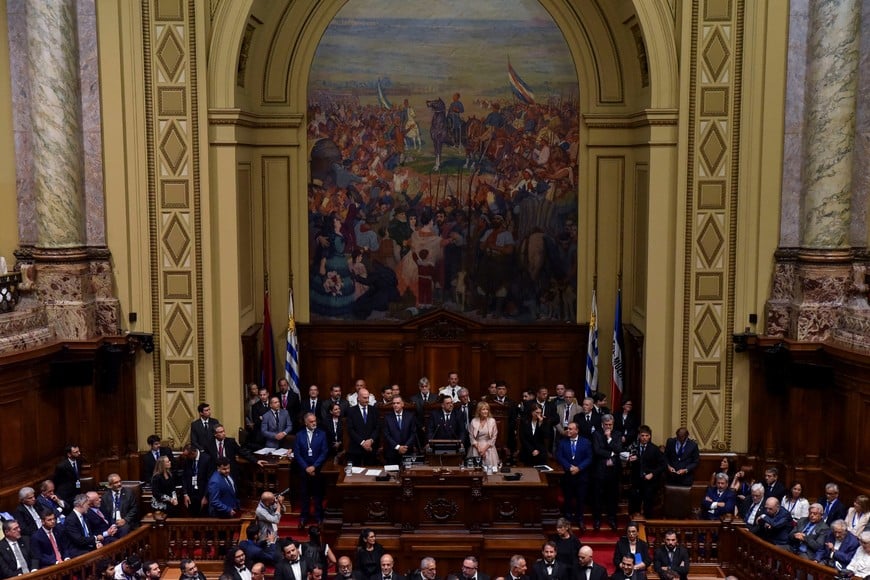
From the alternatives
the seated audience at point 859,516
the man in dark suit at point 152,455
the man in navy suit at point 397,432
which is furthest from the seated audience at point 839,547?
the man in dark suit at point 152,455

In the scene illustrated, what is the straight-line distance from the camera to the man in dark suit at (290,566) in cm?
1348

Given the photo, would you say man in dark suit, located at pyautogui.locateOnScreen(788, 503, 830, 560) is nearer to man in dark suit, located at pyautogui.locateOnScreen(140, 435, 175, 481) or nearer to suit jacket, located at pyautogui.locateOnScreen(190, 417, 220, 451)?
suit jacket, located at pyautogui.locateOnScreen(190, 417, 220, 451)

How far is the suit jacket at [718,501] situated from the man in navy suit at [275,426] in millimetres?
6044

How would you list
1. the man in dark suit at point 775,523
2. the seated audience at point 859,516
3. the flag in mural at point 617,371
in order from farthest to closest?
the flag in mural at point 617,371
the man in dark suit at point 775,523
the seated audience at point 859,516

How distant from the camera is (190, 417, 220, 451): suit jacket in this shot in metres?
16.3

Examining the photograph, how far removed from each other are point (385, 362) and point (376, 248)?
1938 millimetres

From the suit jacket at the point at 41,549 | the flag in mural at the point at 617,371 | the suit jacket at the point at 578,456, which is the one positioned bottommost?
the suit jacket at the point at 41,549

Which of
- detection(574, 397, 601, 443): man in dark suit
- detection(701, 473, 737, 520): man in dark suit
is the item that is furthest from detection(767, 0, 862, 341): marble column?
detection(574, 397, 601, 443): man in dark suit

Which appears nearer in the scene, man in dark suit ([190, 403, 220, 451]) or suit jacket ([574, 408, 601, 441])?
suit jacket ([574, 408, 601, 441])

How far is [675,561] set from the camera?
45.9 feet

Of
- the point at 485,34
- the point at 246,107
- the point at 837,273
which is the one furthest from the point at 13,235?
the point at 837,273

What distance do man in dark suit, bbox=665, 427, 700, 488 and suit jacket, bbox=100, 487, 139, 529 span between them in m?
7.24

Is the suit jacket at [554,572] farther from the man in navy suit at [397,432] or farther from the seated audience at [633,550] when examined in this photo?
the man in navy suit at [397,432]

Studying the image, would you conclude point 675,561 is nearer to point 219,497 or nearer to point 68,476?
point 219,497
